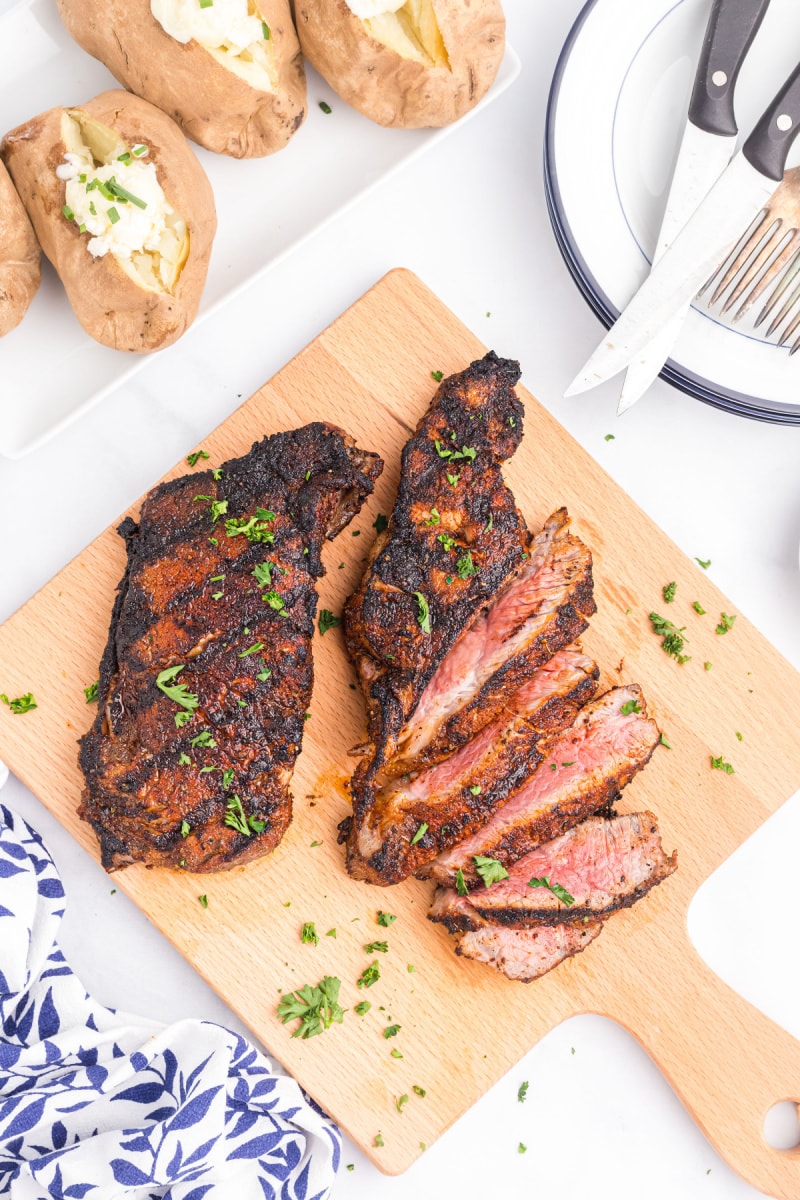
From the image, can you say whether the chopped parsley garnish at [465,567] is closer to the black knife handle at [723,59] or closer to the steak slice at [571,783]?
the steak slice at [571,783]

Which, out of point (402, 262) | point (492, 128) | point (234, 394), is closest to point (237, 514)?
point (234, 394)

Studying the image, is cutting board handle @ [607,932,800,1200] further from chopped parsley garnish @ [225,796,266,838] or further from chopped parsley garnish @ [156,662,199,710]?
chopped parsley garnish @ [156,662,199,710]

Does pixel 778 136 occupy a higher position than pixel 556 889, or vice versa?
pixel 778 136

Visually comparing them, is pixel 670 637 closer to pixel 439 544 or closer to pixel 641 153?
pixel 439 544

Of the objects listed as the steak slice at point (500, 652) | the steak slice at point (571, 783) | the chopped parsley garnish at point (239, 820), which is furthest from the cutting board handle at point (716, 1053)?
the chopped parsley garnish at point (239, 820)

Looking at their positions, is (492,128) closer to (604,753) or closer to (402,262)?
(402,262)

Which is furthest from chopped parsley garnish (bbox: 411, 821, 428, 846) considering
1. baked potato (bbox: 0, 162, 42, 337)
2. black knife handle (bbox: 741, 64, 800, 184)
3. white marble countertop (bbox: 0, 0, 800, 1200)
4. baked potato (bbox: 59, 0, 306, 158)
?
black knife handle (bbox: 741, 64, 800, 184)

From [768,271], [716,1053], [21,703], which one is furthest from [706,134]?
[716,1053]
